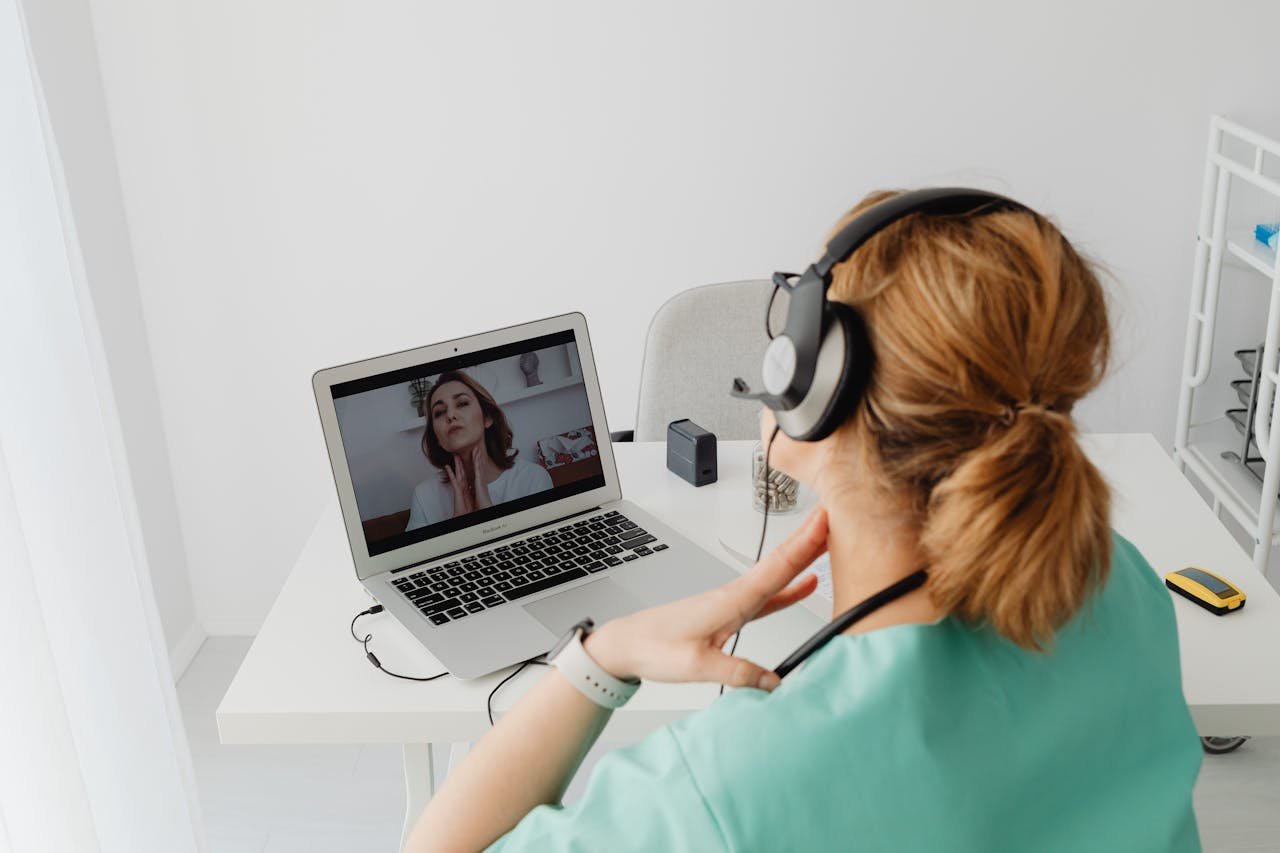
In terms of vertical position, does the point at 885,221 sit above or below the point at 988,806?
above

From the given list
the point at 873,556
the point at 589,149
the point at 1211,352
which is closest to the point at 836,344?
the point at 873,556

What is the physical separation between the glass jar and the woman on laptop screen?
12.2 inches

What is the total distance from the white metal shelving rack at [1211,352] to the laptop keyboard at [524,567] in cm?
124

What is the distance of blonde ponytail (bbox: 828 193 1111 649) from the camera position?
0.76m

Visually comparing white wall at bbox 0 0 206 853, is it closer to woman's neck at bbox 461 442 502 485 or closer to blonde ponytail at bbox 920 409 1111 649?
woman's neck at bbox 461 442 502 485

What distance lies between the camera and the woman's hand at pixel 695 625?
0.94m

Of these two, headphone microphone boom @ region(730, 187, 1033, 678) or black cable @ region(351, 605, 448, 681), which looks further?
black cable @ region(351, 605, 448, 681)

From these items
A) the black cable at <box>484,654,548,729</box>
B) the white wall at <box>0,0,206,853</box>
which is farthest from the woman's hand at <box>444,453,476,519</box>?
the white wall at <box>0,0,206,853</box>

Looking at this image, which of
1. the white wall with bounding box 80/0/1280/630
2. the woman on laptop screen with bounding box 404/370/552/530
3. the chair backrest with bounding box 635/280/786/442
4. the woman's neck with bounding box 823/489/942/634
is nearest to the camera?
the woman's neck with bounding box 823/489/942/634

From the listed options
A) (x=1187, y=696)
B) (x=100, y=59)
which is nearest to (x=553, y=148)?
(x=100, y=59)

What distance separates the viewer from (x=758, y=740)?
73 cm

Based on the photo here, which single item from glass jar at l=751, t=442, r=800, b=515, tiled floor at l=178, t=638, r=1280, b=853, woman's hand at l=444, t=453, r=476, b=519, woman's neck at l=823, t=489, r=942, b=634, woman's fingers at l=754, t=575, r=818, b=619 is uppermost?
woman's neck at l=823, t=489, r=942, b=634

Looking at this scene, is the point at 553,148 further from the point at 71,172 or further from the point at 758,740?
the point at 758,740

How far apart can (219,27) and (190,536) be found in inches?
42.2
